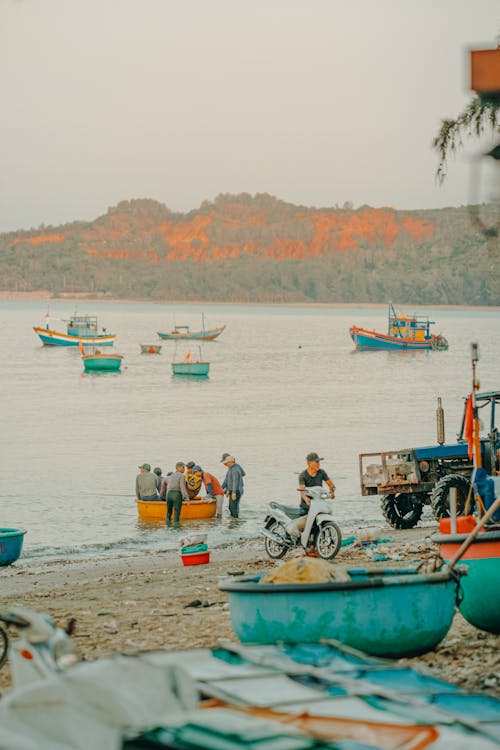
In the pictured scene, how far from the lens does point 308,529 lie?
1609 centimetres

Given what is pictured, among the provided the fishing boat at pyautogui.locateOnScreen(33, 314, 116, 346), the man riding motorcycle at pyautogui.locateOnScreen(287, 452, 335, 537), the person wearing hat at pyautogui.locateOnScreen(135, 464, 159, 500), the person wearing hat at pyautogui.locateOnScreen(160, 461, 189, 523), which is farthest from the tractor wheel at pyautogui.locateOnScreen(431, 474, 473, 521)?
the fishing boat at pyautogui.locateOnScreen(33, 314, 116, 346)

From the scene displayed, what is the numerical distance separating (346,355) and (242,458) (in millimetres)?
99074

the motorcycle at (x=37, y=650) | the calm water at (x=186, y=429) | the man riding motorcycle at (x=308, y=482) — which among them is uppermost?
the motorcycle at (x=37, y=650)

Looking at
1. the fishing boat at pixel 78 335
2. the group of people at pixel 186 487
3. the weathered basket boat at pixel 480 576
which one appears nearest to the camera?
the weathered basket boat at pixel 480 576

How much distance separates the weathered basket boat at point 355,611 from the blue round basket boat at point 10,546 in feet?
36.9

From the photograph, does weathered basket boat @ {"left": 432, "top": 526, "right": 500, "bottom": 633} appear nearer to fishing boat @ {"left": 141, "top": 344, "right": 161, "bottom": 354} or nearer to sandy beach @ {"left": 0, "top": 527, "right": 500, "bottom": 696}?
sandy beach @ {"left": 0, "top": 527, "right": 500, "bottom": 696}

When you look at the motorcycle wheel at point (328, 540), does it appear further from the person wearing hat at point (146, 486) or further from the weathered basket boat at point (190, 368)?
the weathered basket boat at point (190, 368)

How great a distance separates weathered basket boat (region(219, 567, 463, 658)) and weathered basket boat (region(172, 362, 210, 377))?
8193cm

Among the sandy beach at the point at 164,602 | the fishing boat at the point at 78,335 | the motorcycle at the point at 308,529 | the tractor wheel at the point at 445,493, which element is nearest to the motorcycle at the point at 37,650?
the sandy beach at the point at 164,602

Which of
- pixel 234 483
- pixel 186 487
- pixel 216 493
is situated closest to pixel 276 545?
pixel 234 483

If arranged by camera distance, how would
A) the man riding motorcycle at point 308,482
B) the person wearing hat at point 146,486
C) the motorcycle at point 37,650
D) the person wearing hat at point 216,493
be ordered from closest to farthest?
the motorcycle at point 37,650 → the man riding motorcycle at point 308,482 → the person wearing hat at point 216,493 → the person wearing hat at point 146,486

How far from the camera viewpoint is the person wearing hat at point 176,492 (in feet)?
78.3

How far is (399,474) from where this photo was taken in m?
22.2

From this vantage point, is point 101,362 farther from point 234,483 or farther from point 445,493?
point 445,493
